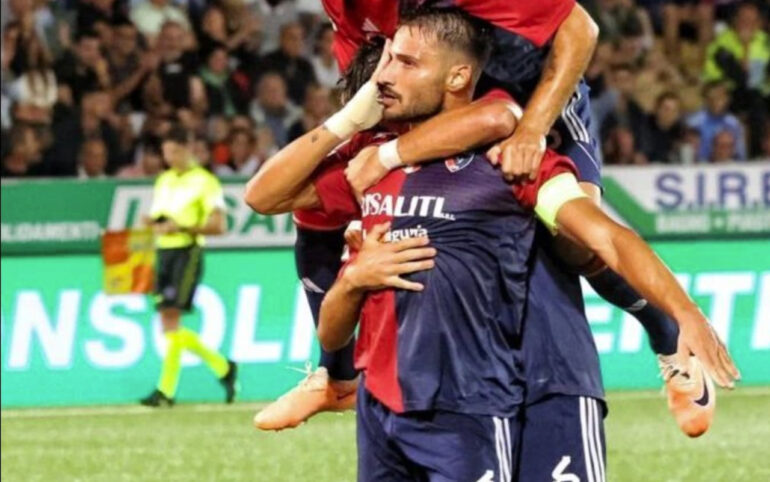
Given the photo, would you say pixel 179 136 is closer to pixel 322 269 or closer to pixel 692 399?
pixel 322 269

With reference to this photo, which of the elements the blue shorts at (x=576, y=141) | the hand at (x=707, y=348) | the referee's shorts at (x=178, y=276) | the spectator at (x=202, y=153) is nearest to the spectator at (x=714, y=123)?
the spectator at (x=202, y=153)

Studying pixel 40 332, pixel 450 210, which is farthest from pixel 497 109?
pixel 40 332

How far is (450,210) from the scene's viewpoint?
4.97 metres

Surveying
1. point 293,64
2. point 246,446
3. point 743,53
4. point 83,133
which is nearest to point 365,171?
point 246,446

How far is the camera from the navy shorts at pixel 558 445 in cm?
520

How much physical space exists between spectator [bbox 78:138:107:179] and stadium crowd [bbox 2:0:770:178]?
11mm

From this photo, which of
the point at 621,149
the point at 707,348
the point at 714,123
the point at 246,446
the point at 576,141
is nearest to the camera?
the point at 707,348

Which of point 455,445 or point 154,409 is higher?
point 154,409

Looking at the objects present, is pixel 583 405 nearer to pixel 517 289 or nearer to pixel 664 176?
pixel 517 289

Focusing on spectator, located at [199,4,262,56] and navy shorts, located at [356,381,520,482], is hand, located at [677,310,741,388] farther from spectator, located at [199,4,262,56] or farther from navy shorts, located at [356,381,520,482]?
spectator, located at [199,4,262,56]

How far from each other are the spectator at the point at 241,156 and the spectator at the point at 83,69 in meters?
1.30

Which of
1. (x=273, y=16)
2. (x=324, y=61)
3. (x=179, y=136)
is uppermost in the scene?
(x=273, y=16)

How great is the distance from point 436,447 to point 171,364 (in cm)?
900

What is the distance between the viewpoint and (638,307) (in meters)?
6.47
